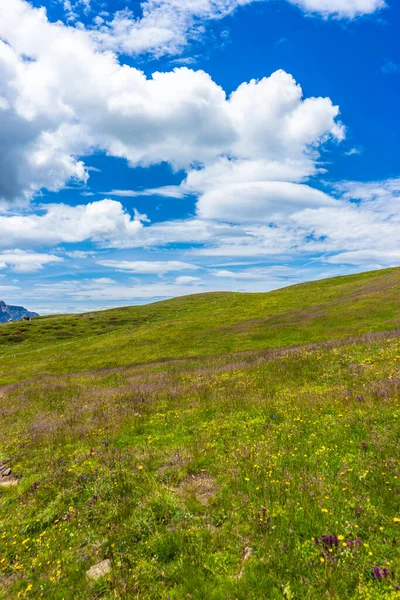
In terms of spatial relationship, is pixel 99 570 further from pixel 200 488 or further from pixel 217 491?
pixel 217 491

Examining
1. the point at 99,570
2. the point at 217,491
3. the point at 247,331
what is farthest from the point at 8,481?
the point at 247,331

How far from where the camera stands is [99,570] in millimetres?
6164

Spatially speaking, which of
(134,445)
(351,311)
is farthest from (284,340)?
(134,445)

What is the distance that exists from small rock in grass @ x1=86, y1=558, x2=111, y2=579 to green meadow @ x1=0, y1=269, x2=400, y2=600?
0.14 metres

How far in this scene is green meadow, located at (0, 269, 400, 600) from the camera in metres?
5.45

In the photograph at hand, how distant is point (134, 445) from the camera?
11.7m

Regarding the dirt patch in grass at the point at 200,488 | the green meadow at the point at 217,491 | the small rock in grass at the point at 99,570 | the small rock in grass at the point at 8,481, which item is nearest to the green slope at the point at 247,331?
the green meadow at the point at 217,491

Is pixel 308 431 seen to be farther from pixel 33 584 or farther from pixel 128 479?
pixel 33 584

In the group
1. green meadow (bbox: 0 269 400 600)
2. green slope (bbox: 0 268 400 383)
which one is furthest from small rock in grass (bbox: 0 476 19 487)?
green slope (bbox: 0 268 400 383)

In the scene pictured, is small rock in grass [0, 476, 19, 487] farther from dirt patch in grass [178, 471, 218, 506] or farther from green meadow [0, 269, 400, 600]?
dirt patch in grass [178, 471, 218, 506]

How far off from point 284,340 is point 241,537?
34.8 metres

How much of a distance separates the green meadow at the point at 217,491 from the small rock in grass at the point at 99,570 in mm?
135

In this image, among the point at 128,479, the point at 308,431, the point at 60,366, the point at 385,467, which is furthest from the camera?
the point at 60,366

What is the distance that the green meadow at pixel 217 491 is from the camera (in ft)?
17.9
